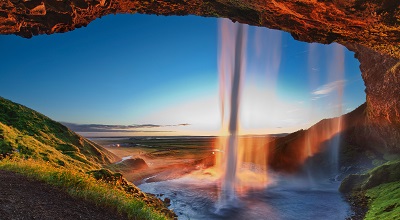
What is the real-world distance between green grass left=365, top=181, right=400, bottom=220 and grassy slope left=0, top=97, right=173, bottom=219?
16.8 meters

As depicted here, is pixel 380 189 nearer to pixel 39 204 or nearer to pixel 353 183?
pixel 353 183

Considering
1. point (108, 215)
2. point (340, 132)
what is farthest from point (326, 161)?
point (108, 215)

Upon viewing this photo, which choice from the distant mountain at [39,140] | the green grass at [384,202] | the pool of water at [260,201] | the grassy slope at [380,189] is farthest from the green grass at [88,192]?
the grassy slope at [380,189]

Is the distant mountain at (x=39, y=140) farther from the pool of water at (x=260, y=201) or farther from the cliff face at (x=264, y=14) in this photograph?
the cliff face at (x=264, y=14)

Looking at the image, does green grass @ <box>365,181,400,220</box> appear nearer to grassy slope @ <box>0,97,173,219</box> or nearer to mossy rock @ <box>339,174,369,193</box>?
→ mossy rock @ <box>339,174,369,193</box>

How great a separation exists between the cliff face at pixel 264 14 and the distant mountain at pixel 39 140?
62.8 ft

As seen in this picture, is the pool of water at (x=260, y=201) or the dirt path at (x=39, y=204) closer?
the dirt path at (x=39, y=204)

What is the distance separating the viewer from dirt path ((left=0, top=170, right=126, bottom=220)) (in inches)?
385

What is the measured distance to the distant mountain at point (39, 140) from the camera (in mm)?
31625

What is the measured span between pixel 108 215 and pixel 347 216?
24.3 metres

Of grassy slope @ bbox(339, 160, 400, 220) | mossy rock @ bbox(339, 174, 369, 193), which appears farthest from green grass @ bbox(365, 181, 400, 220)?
mossy rock @ bbox(339, 174, 369, 193)

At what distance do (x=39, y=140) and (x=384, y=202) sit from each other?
44812 mm

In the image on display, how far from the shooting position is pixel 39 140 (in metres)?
42.8

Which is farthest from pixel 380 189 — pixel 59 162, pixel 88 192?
pixel 59 162
